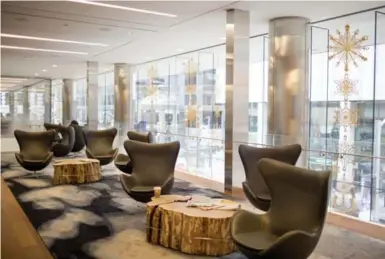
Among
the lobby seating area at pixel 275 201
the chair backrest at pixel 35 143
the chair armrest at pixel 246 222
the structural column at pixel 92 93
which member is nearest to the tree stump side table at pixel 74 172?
the chair backrest at pixel 35 143

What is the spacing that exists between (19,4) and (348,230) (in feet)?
21.5

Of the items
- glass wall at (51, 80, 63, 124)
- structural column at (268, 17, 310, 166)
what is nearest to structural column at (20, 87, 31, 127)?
glass wall at (51, 80, 63, 124)

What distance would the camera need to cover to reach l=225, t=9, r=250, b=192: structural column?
7.65m

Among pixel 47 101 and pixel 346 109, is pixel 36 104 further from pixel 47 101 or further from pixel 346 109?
pixel 346 109

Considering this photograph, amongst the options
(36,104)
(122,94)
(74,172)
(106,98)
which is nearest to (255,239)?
(74,172)

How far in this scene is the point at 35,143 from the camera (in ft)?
28.3

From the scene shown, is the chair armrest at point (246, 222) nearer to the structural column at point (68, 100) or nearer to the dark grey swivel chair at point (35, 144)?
the dark grey swivel chair at point (35, 144)

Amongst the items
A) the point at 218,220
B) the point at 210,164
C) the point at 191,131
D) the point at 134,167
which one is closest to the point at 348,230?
the point at 218,220

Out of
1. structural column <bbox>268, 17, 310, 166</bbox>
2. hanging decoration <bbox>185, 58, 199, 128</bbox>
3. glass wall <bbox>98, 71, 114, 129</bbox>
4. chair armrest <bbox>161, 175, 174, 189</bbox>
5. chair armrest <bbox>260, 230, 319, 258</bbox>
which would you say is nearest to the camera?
chair armrest <bbox>260, 230, 319, 258</bbox>

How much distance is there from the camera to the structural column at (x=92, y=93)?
15214 millimetres

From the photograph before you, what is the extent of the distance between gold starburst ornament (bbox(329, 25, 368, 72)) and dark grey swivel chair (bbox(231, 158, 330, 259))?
5.51 m

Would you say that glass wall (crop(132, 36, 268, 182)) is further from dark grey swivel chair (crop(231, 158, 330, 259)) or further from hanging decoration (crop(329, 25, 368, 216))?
dark grey swivel chair (crop(231, 158, 330, 259))

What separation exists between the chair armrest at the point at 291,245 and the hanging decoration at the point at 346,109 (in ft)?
17.9

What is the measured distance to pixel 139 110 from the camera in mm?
17188
